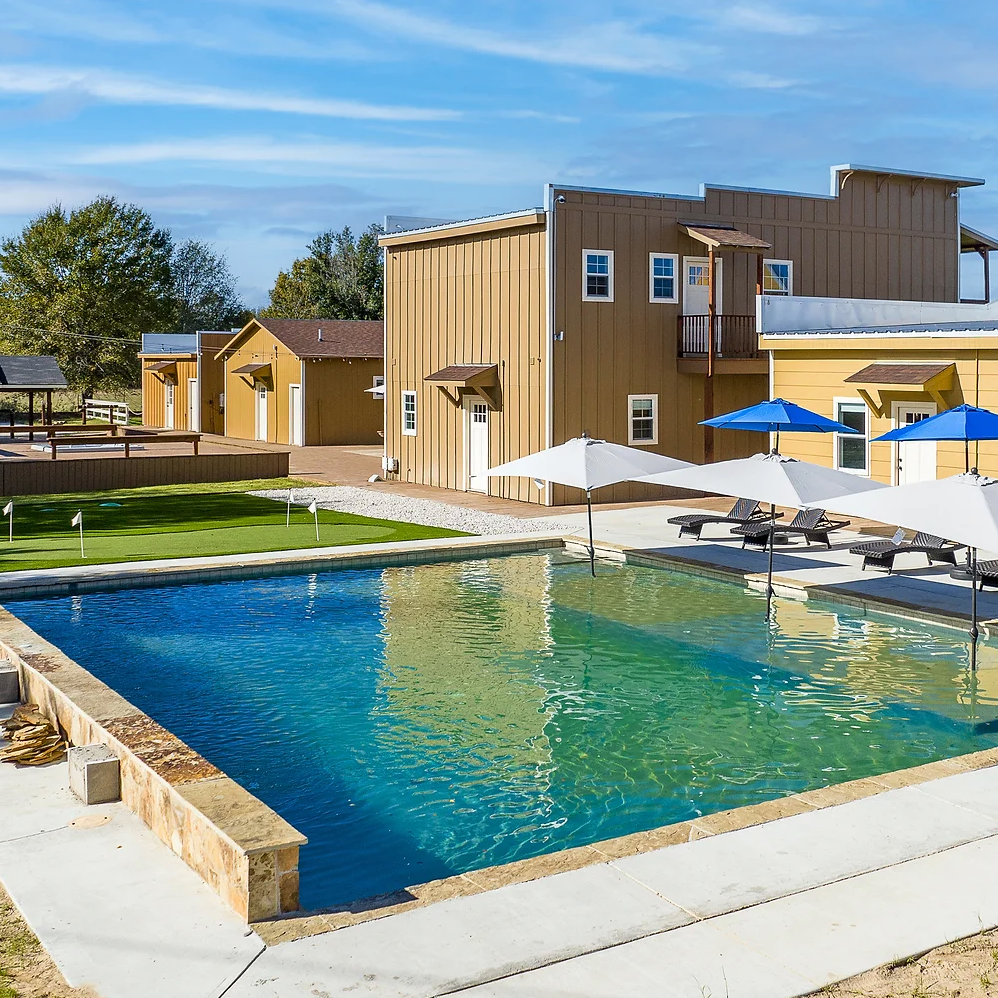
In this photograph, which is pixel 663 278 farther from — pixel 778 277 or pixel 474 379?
pixel 474 379

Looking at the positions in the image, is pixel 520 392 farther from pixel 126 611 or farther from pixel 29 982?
pixel 29 982

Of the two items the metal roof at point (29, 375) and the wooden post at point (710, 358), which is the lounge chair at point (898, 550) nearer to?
the wooden post at point (710, 358)

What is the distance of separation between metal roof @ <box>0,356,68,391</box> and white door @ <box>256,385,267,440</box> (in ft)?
23.2

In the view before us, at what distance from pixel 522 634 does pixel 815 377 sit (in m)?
11.5

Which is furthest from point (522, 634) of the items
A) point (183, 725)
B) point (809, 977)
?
point (809, 977)

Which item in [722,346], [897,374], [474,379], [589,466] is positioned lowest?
[589,466]

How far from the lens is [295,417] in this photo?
141ft

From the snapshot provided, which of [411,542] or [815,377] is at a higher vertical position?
[815,377]

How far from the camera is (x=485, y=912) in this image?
612cm

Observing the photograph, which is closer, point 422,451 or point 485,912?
point 485,912

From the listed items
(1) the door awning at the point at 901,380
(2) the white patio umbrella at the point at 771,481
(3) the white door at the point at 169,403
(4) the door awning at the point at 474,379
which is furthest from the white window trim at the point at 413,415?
(3) the white door at the point at 169,403

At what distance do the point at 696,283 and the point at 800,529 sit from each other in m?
9.06

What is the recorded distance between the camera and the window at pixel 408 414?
97.1ft

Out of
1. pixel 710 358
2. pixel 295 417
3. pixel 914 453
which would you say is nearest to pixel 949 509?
pixel 914 453
